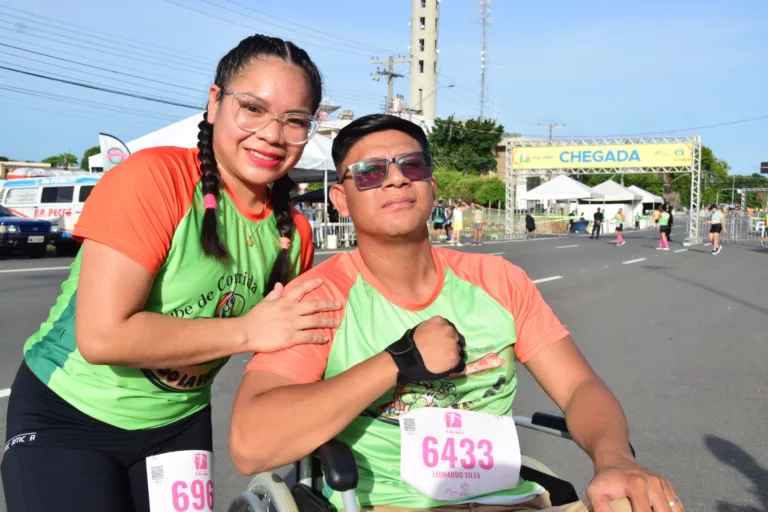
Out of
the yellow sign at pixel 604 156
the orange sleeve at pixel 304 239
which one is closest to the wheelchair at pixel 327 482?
the orange sleeve at pixel 304 239

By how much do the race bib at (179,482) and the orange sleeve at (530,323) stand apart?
1.09m

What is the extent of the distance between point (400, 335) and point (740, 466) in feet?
9.63

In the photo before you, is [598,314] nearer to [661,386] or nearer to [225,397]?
[661,386]

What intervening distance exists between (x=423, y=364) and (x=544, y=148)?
120ft

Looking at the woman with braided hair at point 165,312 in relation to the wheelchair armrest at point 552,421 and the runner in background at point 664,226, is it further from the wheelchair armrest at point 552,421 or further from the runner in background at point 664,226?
the runner in background at point 664,226

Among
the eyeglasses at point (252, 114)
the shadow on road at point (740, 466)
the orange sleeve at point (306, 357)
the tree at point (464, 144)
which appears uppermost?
the tree at point (464, 144)

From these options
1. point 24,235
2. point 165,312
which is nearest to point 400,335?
point 165,312

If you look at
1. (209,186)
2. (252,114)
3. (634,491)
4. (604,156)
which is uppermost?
(604,156)

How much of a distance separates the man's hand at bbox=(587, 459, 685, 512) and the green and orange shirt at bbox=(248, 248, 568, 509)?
1.72 feet

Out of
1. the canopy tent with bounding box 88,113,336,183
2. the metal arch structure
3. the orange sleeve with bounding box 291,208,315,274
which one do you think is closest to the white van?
the canopy tent with bounding box 88,113,336,183

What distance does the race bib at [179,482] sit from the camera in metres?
2.05

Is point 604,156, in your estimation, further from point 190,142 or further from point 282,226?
point 282,226

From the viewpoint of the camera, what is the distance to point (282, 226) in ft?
7.74

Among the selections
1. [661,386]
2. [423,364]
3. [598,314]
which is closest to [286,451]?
[423,364]
